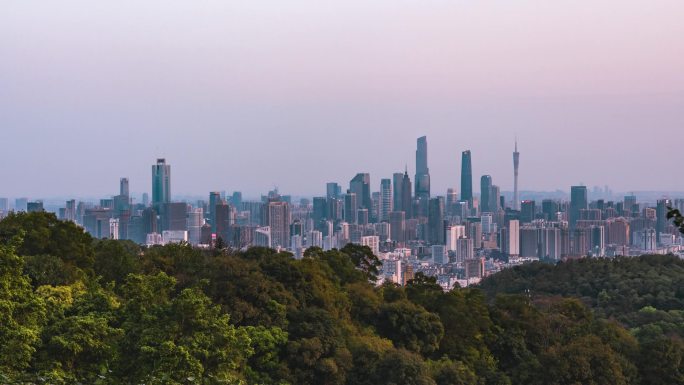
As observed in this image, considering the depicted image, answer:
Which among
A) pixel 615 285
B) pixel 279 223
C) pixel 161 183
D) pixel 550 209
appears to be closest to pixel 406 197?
pixel 550 209

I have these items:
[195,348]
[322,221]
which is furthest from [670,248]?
[195,348]

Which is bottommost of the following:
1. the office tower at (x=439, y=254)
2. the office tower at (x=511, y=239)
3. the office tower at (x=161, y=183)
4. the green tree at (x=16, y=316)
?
the office tower at (x=439, y=254)

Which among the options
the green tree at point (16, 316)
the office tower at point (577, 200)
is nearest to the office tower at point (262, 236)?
the office tower at point (577, 200)

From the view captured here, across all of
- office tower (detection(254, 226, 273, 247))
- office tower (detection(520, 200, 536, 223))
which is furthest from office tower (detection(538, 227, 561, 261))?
office tower (detection(254, 226, 273, 247))

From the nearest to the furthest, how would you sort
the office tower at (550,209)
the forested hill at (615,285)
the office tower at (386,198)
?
the forested hill at (615,285) < the office tower at (550,209) < the office tower at (386,198)

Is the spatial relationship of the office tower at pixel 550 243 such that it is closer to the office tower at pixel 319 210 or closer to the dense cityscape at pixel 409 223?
the dense cityscape at pixel 409 223

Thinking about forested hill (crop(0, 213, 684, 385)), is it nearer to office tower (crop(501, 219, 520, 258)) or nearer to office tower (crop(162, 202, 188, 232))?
office tower (crop(162, 202, 188, 232))

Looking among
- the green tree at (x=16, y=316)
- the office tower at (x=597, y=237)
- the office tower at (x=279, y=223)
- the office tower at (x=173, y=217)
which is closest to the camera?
the green tree at (x=16, y=316)

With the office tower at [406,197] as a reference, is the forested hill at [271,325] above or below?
below
